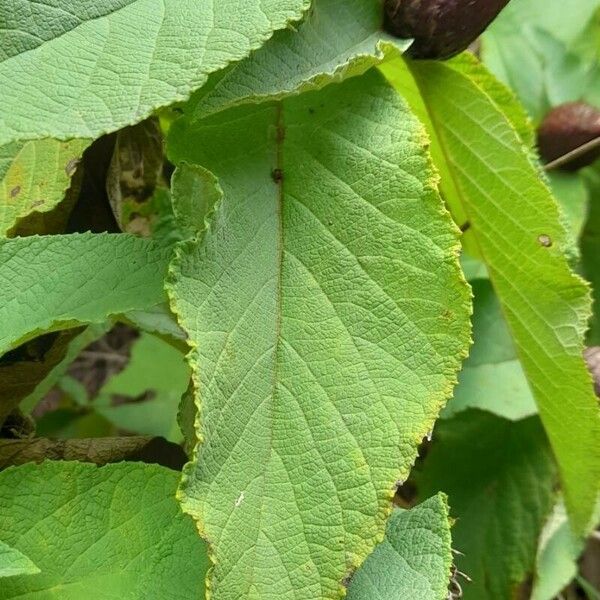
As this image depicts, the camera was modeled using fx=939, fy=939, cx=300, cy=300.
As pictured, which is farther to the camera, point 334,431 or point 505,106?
point 505,106

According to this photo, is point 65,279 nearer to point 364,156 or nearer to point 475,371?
point 364,156

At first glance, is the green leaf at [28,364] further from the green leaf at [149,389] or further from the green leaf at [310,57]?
the green leaf at [149,389]

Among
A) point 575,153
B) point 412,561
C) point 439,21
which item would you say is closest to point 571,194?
point 575,153

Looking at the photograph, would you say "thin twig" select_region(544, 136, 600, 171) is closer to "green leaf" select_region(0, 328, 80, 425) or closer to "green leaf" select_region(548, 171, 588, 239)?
"green leaf" select_region(548, 171, 588, 239)

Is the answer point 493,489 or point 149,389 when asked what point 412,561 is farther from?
point 149,389

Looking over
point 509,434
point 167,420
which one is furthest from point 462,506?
point 167,420
